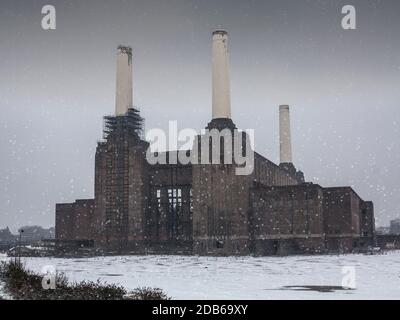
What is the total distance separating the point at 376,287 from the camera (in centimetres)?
1505

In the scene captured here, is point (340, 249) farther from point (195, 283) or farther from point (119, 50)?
point (195, 283)

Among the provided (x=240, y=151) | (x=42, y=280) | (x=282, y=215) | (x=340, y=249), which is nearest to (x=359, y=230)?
(x=340, y=249)

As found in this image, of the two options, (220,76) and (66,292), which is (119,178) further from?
(66,292)

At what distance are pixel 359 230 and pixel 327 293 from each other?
38.2 meters

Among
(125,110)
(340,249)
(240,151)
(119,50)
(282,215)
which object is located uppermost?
(119,50)

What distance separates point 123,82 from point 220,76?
30.6ft

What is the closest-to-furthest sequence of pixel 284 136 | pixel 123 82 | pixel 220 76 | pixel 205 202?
pixel 205 202, pixel 220 76, pixel 123 82, pixel 284 136

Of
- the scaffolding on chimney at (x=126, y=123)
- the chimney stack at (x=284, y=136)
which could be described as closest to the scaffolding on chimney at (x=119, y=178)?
the scaffolding on chimney at (x=126, y=123)

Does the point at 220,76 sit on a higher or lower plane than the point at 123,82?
lower

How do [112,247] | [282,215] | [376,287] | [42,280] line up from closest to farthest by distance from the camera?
[42,280]
[376,287]
[282,215]
[112,247]

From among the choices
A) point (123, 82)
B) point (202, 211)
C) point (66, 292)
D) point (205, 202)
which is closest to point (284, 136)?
point (205, 202)

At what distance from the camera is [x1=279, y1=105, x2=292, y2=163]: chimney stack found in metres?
58.9

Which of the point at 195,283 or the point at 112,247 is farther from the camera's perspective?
the point at 112,247

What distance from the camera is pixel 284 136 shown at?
5994 centimetres
